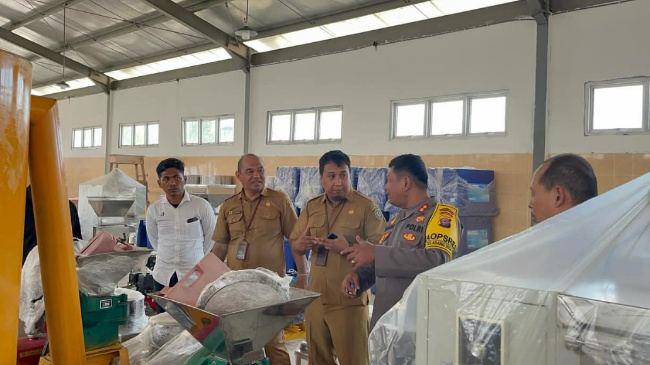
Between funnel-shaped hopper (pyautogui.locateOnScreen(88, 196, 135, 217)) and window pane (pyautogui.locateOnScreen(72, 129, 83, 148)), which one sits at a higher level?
window pane (pyautogui.locateOnScreen(72, 129, 83, 148))

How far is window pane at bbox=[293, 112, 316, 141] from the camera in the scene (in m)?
8.47

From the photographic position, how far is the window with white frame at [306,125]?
8156 millimetres

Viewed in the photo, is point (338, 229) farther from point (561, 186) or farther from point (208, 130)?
point (208, 130)

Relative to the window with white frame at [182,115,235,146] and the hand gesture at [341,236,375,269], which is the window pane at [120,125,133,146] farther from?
the hand gesture at [341,236,375,269]

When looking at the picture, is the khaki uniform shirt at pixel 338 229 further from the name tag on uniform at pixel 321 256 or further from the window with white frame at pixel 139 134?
the window with white frame at pixel 139 134

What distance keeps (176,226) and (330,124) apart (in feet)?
15.3

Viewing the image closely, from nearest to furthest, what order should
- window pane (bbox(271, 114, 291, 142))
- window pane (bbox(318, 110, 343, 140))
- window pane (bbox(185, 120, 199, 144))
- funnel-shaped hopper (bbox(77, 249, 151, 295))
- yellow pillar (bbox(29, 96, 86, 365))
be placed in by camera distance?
yellow pillar (bbox(29, 96, 86, 365)) → funnel-shaped hopper (bbox(77, 249, 151, 295)) → window pane (bbox(318, 110, 343, 140)) → window pane (bbox(271, 114, 291, 142)) → window pane (bbox(185, 120, 199, 144))

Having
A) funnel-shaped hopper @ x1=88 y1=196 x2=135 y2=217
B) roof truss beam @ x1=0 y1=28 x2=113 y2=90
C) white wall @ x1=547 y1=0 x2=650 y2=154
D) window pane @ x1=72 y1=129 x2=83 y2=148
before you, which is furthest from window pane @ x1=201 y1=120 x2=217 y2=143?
white wall @ x1=547 y1=0 x2=650 y2=154

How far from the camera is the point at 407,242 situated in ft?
7.58

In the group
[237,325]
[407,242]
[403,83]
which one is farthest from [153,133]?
[237,325]

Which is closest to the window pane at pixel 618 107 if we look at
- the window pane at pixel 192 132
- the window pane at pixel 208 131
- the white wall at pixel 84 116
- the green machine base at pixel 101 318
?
the green machine base at pixel 101 318

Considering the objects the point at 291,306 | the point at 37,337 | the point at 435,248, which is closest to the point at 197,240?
the point at 37,337

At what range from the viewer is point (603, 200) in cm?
107

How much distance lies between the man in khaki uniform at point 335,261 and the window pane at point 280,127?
5.89 metres
